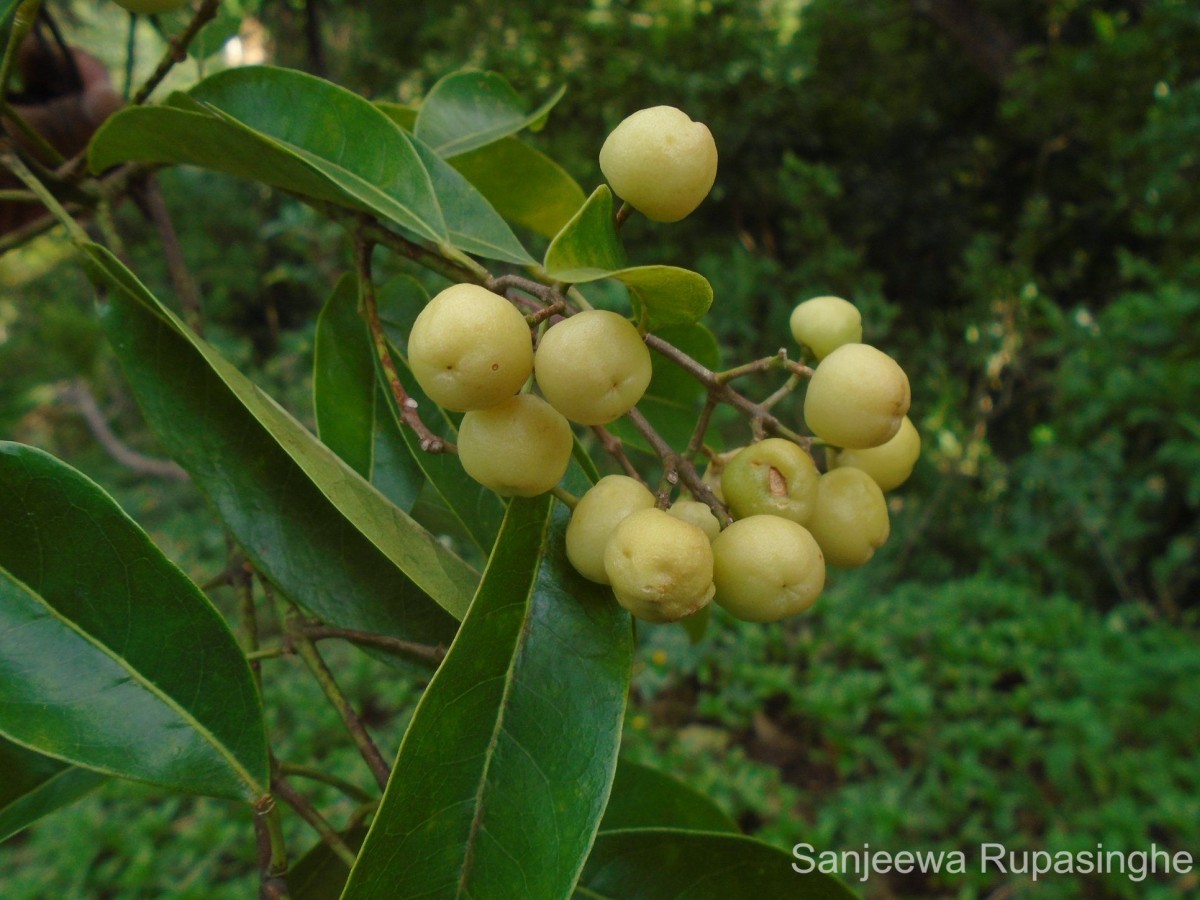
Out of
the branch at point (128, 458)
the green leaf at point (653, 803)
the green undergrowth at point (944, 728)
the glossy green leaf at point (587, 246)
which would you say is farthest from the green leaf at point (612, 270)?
the green undergrowth at point (944, 728)

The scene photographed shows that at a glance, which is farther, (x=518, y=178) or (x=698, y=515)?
(x=518, y=178)

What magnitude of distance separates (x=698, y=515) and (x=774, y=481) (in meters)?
0.06

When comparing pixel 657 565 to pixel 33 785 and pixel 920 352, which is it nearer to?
pixel 33 785

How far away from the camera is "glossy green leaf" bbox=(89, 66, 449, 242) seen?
23.6 inches

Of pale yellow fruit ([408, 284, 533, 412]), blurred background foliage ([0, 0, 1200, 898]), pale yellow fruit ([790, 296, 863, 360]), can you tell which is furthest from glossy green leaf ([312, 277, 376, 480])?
blurred background foliage ([0, 0, 1200, 898])

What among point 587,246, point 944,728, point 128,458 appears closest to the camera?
point 587,246

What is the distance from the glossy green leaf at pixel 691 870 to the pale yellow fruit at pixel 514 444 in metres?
0.32

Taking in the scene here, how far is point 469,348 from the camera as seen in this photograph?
0.48m

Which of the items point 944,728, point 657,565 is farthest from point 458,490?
point 944,728

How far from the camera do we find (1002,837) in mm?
2180

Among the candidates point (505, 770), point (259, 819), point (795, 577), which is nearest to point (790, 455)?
point (795, 577)

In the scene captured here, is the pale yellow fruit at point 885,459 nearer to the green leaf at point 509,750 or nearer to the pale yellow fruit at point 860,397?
the pale yellow fruit at point 860,397

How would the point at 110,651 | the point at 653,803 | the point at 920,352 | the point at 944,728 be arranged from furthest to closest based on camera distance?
the point at 920,352, the point at 944,728, the point at 653,803, the point at 110,651

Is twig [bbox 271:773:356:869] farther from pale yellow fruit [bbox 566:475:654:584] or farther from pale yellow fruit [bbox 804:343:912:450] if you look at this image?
pale yellow fruit [bbox 804:343:912:450]
